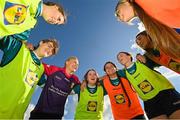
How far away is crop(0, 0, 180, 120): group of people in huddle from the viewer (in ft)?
16.4

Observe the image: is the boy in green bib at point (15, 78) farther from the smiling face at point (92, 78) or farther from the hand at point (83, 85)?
the smiling face at point (92, 78)

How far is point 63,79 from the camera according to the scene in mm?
7344

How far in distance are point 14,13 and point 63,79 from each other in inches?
132

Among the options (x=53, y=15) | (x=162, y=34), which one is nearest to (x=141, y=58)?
(x=53, y=15)

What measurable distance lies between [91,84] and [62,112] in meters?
1.25

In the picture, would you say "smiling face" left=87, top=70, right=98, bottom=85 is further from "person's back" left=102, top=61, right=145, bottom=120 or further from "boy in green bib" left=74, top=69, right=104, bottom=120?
"person's back" left=102, top=61, right=145, bottom=120

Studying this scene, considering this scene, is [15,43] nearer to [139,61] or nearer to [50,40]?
[50,40]

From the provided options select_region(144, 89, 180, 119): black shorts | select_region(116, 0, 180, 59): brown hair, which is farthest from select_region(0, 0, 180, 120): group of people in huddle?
select_region(116, 0, 180, 59): brown hair

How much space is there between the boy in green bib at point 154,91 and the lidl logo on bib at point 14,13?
3554 mm

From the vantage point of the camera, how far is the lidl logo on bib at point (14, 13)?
4109mm

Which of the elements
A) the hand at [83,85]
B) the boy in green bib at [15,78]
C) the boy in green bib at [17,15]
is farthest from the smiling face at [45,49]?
the boy in green bib at [17,15]

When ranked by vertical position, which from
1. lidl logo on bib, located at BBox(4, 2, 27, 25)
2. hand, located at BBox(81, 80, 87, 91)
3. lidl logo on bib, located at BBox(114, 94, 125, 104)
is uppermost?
lidl logo on bib, located at BBox(4, 2, 27, 25)

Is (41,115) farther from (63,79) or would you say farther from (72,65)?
(72,65)

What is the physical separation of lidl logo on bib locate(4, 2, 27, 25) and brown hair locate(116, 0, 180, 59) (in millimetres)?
2251
